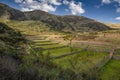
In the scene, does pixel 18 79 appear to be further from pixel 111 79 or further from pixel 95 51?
pixel 95 51

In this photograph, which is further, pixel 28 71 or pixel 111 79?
pixel 111 79

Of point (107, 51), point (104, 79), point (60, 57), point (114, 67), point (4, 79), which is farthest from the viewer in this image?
point (107, 51)

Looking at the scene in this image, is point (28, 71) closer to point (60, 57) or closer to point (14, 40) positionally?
point (14, 40)

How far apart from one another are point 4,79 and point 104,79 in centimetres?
4030

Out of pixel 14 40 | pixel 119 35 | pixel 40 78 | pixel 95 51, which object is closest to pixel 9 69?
pixel 40 78

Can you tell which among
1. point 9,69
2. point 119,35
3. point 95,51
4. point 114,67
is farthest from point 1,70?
point 119,35

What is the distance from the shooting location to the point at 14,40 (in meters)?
21.6

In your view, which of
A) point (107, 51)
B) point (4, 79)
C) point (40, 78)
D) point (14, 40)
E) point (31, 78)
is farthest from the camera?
point (107, 51)

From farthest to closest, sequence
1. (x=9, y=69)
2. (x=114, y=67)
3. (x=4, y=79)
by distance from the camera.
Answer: (x=114, y=67) → (x=9, y=69) → (x=4, y=79)

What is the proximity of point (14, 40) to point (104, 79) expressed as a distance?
2835 cm

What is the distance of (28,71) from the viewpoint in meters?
7.86

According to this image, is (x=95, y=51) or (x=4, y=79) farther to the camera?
(x=95, y=51)

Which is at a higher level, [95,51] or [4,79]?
[4,79]

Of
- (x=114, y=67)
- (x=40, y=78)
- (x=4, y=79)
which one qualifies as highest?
(x=4, y=79)
